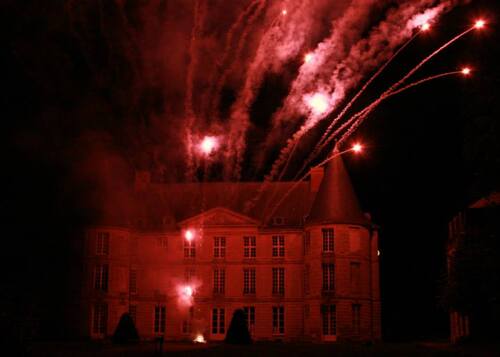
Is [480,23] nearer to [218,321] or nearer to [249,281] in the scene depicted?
[249,281]

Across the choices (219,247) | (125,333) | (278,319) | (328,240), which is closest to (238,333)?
(125,333)

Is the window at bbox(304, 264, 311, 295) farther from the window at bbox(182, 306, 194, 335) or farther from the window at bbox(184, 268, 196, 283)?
the window at bbox(182, 306, 194, 335)

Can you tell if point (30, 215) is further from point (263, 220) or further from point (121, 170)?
point (263, 220)

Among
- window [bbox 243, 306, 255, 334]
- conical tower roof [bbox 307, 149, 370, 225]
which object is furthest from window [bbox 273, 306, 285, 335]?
conical tower roof [bbox 307, 149, 370, 225]

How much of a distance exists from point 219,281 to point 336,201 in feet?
29.0

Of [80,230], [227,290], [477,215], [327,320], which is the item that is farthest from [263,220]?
[477,215]

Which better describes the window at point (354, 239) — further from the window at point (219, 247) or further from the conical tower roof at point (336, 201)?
the window at point (219, 247)

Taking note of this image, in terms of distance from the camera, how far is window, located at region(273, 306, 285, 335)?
143ft

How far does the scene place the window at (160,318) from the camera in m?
44.8

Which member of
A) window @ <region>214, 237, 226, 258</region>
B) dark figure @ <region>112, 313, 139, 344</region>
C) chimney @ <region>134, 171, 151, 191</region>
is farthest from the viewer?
chimney @ <region>134, 171, 151, 191</region>

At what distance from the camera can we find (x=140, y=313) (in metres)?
45.0

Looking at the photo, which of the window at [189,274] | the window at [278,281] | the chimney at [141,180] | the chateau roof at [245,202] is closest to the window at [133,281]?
the chateau roof at [245,202]

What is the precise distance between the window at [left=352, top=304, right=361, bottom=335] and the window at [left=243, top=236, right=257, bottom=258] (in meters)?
7.00

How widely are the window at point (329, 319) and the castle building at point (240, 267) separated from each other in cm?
8
